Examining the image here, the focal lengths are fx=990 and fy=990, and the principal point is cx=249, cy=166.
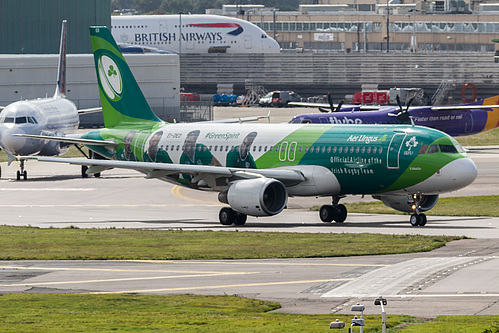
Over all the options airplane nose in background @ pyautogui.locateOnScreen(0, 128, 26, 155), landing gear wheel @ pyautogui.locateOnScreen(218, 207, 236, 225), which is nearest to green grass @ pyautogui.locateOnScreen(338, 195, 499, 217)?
landing gear wheel @ pyautogui.locateOnScreen(218, 207, 236, 225)

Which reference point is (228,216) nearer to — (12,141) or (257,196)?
(257,196)

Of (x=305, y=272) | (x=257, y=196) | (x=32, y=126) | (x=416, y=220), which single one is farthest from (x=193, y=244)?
(x=32, y=126)

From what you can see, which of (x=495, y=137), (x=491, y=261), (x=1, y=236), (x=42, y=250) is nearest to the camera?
(x=491, y=261)

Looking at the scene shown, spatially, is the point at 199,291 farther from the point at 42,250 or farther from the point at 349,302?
the point at 42,250

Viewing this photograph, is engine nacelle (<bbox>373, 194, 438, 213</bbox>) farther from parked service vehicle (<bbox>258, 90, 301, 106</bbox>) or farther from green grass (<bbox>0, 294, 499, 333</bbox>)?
parked service vehicle (<bbox>258, 90, 301, 106</bbox>)

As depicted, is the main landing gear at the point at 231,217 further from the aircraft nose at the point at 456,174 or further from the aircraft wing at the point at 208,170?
the aircraft nose at the point at 456,174

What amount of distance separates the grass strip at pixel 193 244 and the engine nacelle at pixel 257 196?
292cm

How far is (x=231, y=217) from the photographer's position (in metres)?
46.3

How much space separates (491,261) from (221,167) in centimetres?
1859

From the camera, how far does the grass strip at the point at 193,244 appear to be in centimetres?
3447

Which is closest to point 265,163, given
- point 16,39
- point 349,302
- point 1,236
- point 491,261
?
point 1,236

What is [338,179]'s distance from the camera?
45719 millimetres

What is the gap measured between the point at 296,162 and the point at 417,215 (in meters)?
6.34

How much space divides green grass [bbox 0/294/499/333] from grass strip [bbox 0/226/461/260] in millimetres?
8210
